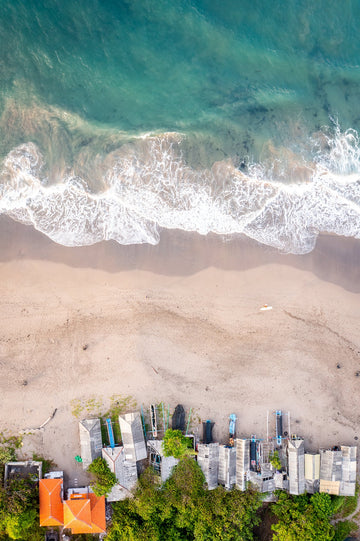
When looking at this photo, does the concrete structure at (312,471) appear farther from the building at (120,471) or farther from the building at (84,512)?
the building at (84,512)

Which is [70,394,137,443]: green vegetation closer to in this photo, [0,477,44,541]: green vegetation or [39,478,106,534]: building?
[39,478,106,534]: building

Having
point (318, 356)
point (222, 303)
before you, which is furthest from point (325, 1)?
point (318, 356)

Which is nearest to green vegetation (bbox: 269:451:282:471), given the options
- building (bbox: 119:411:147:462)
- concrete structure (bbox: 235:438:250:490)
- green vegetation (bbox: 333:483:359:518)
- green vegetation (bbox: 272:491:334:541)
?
concrete structure (bbox: 235:438:250:490)

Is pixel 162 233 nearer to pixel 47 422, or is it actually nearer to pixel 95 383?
pixel 95 383

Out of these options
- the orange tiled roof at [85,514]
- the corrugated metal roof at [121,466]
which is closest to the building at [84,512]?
the orange tiled roof at [85,514]

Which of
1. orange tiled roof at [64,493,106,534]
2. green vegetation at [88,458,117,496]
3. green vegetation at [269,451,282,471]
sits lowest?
orange tiled roof at [64,493,106,534]

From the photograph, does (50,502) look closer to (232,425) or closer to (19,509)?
(19,509)
